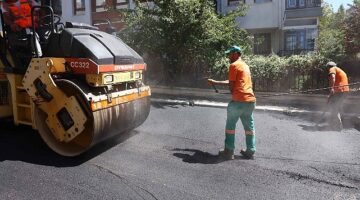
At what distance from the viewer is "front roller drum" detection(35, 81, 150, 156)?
4906mm

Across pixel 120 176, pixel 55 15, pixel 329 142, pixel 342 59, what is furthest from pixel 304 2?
pixel 120 176

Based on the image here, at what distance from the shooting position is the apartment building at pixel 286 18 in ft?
66.6

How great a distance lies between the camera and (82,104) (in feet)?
16.2

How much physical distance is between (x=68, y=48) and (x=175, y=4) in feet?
21.0

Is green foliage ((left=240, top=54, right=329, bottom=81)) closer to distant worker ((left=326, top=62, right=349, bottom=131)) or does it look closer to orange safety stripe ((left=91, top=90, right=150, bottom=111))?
distant worker ((left=326, top=62, right=349, bottom=131))

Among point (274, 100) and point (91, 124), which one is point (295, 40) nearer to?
point (274, 100)

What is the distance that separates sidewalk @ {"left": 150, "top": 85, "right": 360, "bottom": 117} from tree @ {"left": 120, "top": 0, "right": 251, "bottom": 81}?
3.04 ft

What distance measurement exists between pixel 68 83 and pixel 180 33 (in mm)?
6822

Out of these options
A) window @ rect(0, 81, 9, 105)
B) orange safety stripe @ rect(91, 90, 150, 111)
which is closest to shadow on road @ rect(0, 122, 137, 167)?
window @ rect(0, 81, 9, 105)

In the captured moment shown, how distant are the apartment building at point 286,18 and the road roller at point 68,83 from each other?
15.3 m

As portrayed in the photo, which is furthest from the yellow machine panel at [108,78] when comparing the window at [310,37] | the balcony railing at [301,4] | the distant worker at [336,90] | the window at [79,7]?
the window at [79,7]

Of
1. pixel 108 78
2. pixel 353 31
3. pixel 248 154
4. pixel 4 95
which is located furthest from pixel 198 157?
pixel 353 31

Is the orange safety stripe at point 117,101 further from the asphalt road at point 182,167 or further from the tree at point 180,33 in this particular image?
the tree at point 180,33

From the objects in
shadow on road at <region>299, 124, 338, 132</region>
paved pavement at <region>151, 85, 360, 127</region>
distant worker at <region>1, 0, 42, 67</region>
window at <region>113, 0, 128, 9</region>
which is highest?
window at <region>113, 0, 128, 9</region>
